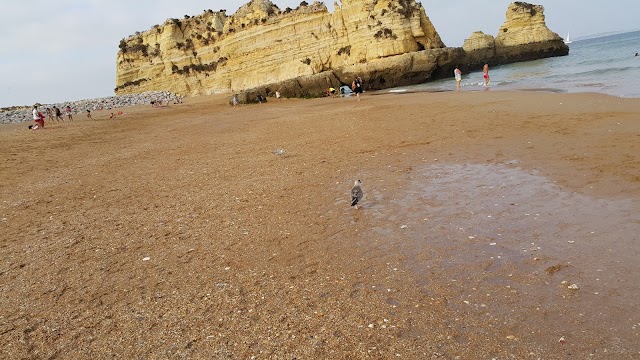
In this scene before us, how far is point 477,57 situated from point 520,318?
185ft

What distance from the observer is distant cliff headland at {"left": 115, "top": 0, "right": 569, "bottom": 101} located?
3834cm

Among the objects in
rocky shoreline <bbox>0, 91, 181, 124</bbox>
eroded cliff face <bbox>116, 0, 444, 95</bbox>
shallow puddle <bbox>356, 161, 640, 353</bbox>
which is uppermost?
eroded cliff face <bbox>116, 0, 444, 95</bbox>

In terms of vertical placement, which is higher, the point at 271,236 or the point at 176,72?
the point at 176,72

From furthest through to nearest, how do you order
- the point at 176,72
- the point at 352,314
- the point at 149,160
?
the point at 176,72 → the point at 149,160 → the point at 352,314

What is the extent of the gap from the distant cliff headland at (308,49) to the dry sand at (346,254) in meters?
28.1

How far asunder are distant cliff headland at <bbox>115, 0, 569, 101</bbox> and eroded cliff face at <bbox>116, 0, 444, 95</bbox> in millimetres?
93

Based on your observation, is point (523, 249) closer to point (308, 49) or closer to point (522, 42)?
point (308, 49)

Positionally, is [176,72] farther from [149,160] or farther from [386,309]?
[386,309]

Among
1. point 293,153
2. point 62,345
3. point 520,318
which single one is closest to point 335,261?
point 520,318

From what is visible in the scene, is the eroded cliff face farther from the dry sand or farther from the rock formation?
the dry sand

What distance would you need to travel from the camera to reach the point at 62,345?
161 inches

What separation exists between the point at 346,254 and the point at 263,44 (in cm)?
4269

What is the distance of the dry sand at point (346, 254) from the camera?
3.86 m

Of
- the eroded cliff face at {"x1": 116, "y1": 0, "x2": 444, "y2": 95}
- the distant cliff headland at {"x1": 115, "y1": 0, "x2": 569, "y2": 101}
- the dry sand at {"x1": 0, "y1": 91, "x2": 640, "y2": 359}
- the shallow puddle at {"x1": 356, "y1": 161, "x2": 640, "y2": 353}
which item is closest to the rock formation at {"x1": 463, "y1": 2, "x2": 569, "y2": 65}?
the distant cliff headland at {"x1": 115, "y1": 0, "x2": 569, "y2": 101}
